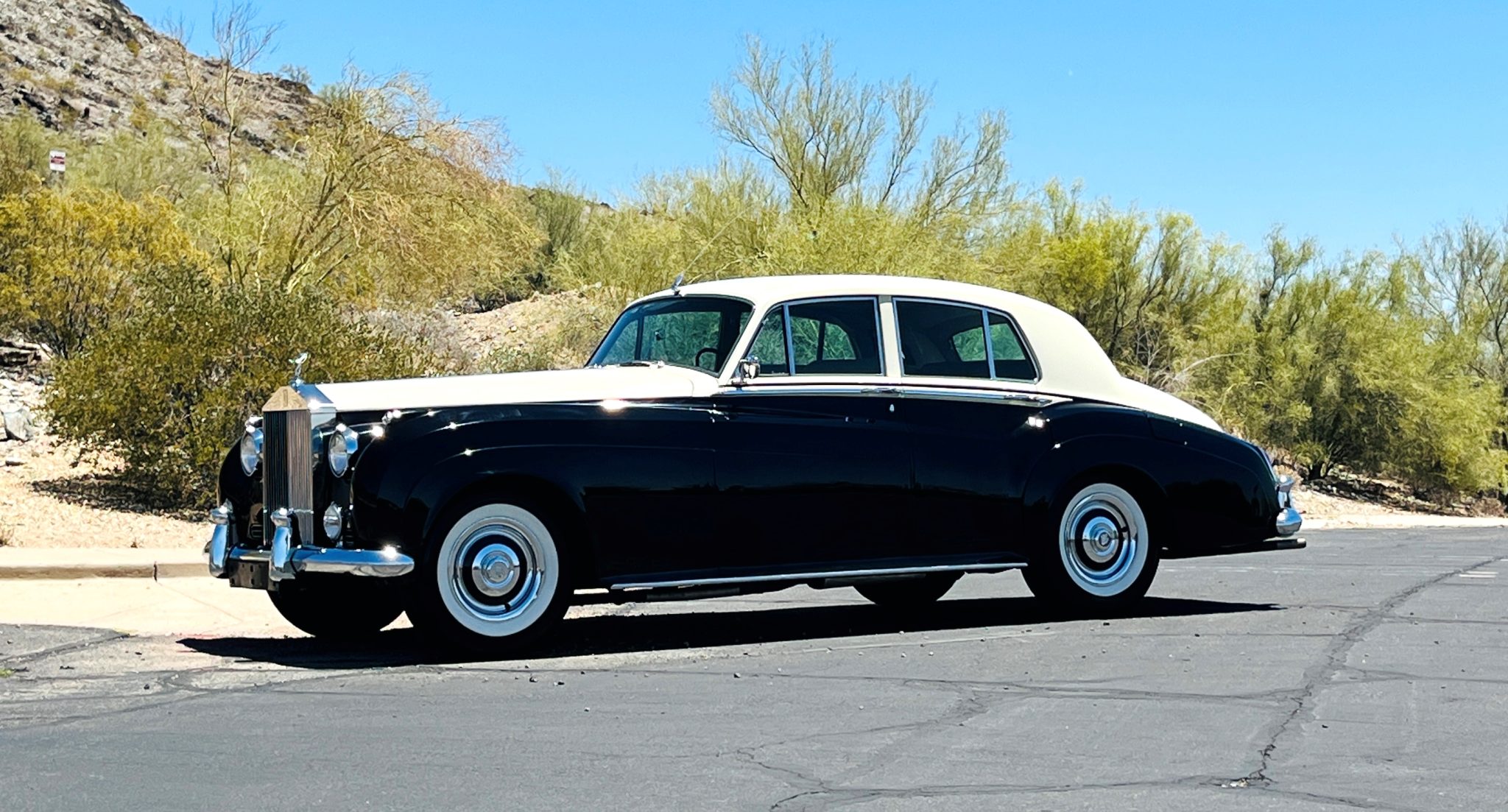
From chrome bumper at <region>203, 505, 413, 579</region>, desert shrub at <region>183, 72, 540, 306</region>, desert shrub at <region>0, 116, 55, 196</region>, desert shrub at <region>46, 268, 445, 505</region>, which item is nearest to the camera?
chrome bumper at <region>203, 505, 413, 579</region>

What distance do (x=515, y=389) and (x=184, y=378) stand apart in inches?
383

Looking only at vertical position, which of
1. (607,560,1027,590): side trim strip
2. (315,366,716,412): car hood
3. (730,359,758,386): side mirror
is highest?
(730,359,758,386): side mirror

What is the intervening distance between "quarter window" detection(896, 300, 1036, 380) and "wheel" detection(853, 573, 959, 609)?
1.67 m

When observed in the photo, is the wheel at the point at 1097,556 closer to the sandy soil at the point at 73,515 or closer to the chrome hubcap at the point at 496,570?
the chrome hubcap at the point at 496,570

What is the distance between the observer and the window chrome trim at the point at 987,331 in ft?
32.4

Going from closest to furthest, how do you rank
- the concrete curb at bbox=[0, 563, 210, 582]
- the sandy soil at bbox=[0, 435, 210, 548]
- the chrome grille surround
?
the chrome grille surround
the concrete curb at bbox=[0, 563, 210, 582]
the sandy soil at bbox=[0, 435, 210, 548]

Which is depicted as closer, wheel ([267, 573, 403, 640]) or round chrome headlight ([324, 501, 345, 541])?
round chrome headlight ([324, 501, 345, 541])

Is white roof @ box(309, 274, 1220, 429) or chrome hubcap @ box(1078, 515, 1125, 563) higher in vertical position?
white roof @ box(309, 274, 1220, 429)

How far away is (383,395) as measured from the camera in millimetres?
8484

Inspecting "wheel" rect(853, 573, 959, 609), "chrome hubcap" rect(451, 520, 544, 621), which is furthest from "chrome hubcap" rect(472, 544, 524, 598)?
"wheel" rect(853, 573, 959, 609)

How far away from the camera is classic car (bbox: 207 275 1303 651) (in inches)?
328

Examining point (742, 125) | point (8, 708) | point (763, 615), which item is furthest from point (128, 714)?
point (742, 125)

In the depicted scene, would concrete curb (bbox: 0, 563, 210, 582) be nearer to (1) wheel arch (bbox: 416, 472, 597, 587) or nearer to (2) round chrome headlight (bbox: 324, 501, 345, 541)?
(2) round chrome headlight (bbox: 324, 501, 345, 541)

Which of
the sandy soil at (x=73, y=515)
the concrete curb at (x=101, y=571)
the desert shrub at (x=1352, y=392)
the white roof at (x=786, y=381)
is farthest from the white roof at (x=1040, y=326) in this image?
the desert shrub at (x=1352, y=392)
